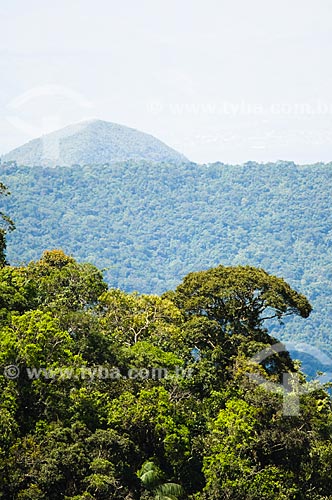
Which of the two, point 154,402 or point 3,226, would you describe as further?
point 3,226

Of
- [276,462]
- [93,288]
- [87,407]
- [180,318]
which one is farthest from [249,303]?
[87,407]

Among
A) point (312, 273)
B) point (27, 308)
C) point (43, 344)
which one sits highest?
point (312, 273)

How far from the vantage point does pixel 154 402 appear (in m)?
22.0

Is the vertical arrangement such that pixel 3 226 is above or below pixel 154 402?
above

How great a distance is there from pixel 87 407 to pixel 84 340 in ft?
12.2

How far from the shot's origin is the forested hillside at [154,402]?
19250mm

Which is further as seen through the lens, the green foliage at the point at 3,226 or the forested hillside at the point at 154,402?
the green foliage at the point at 3,226

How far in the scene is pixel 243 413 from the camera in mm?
22578

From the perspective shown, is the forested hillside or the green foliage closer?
the forested hillside

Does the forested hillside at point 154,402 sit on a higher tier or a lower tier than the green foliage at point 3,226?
lower

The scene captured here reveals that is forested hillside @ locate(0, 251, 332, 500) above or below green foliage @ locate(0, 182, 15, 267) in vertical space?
below

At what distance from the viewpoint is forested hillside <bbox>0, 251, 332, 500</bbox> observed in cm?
1925

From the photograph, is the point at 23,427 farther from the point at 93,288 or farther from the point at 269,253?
the point at 269,253

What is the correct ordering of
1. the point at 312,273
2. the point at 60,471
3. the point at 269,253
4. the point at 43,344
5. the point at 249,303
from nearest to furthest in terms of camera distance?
the point at 60,471
the point at 43,344
the point at 249,303
the point at 312,273
the point at 269,253
